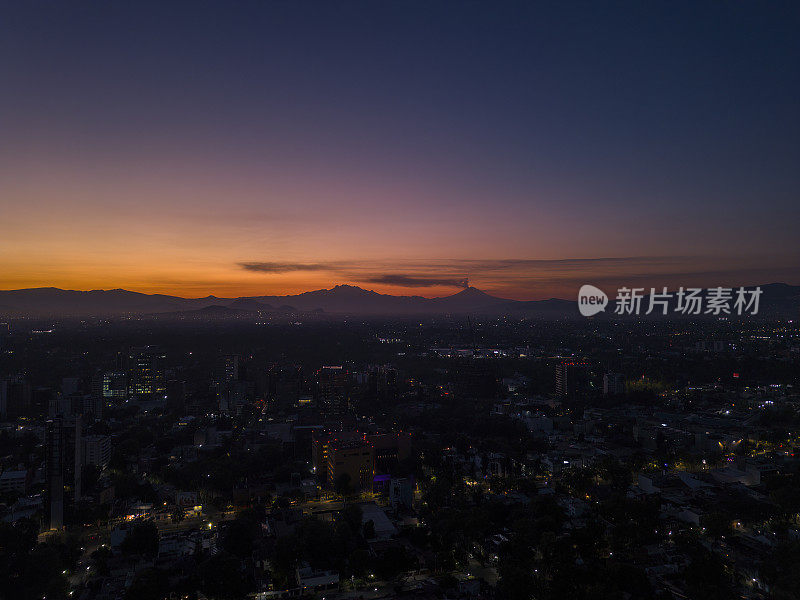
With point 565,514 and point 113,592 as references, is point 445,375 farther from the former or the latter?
point 113,592

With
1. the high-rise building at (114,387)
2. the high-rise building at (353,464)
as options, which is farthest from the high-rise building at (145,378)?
the high-rise building at (353,464)

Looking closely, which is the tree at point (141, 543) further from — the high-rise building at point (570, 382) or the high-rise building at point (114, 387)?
the high-rise building at point (570, 382)

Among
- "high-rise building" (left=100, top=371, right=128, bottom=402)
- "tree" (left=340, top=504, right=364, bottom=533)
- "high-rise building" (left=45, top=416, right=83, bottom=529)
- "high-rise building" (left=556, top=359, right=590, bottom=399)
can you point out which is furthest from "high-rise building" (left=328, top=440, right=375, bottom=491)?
"high-rise building" (left=100, top=371, right=128, bottom=402)

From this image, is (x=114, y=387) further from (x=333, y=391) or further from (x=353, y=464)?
(x=353, y=464)

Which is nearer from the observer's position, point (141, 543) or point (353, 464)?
point (141, 543)

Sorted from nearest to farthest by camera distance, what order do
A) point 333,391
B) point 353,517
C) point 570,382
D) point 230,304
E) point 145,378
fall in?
point 353,517 → point 333,391 → point 570,382 → point 145,378 → point 230,304

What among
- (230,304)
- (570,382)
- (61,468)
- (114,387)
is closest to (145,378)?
(114,387)

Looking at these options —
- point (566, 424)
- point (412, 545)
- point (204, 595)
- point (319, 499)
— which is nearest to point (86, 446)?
point (319, 499)
